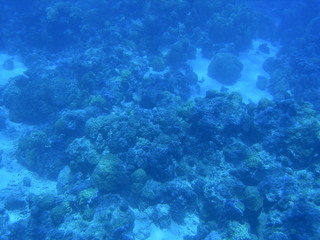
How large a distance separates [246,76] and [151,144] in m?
12.1

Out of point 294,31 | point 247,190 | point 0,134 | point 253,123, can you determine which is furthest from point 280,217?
point 294,31

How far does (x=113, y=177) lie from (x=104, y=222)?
56.7 inches

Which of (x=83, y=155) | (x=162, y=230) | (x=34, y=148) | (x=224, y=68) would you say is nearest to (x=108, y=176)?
(x=83, y=155)

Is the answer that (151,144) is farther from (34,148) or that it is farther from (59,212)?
(34,148)

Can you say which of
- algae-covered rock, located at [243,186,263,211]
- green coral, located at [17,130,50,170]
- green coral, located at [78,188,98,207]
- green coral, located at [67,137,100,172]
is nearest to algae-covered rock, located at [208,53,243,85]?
algae-covered rock, located at [243,186,263,211]

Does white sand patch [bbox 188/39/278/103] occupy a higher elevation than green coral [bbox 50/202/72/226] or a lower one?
higher

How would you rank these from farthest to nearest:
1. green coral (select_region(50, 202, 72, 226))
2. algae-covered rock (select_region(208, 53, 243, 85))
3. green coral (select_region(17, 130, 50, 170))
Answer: algae-covered rock (select_region(208, 53, 243, 85)), green coral (select_region(17, 130, 50, 170)), green coral (select_region(50, 202, 72, 226))

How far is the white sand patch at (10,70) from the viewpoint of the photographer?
54.2 feet

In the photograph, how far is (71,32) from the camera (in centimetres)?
1862

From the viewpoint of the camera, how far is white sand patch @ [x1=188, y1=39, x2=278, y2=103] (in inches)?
658

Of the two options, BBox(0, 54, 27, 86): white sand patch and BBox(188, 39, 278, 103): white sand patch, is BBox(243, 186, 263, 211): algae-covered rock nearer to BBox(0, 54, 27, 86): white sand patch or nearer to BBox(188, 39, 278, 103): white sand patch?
BBox(188, 39, 278, 103): white sand patch

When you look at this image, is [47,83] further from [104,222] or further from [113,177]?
[104,222]

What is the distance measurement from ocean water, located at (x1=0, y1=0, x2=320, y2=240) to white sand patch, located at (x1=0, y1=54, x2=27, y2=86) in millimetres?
85

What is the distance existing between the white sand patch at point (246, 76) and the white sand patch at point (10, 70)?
12060mm
